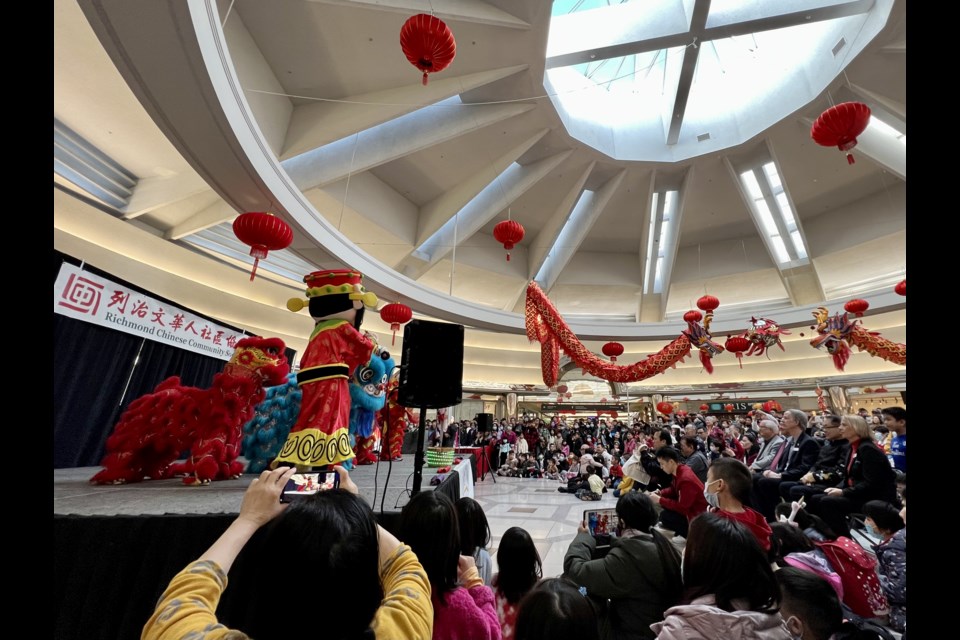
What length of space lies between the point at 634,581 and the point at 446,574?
34.5 inches

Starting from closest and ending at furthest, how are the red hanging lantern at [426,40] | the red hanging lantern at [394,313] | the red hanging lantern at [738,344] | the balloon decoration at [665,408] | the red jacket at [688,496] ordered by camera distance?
the red jacket at [688,496] < the red hanging lantern at [426,40] < the red hanging lantern at [738,344] < the red hanging lantern at [394,313] < the balloon decoration at [665,408]

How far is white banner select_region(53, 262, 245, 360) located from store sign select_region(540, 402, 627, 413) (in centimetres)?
1673

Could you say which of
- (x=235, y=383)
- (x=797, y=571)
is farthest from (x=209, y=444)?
(x=797, y=571)

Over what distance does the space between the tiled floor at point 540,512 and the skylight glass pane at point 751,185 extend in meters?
7.80

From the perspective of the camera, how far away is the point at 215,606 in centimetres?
65

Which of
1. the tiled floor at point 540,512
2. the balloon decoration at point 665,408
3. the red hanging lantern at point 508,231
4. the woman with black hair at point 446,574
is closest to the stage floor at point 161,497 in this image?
the woman with black hair at point 446,574

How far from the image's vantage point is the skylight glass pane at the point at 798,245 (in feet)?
33.1

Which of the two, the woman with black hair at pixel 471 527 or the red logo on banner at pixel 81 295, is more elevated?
the red logo on banner at pixel 81 295

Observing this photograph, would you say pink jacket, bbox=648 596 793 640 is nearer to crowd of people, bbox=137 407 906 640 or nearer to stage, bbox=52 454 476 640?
crowd of people, bbox=137 407 906 640

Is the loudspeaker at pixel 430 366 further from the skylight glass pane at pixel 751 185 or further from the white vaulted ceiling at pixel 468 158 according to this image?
the skylight glass pane at pixel 751 185

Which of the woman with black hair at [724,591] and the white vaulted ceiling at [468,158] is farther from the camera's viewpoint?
the white vaulted ceiling at [468,158]

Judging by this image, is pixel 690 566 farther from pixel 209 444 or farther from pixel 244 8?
pixel 244 8

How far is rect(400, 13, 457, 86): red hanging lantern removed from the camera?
351 cm
